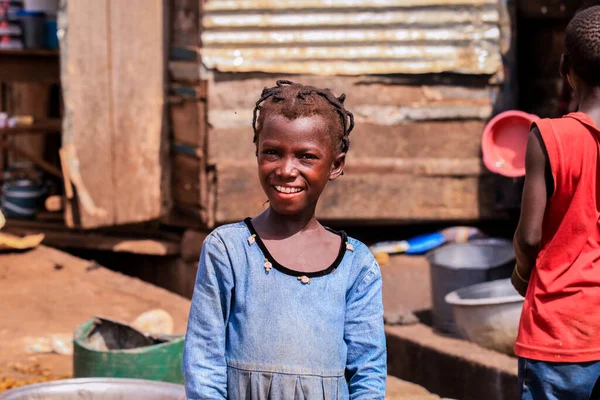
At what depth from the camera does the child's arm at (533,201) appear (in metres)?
2.74

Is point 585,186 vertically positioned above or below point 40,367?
above

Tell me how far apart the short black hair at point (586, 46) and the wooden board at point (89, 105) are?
3.99 metres

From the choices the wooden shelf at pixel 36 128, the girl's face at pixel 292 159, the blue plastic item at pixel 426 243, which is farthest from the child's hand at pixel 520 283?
the wooden shelf at pixel 36 128

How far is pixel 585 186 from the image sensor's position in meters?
2.76

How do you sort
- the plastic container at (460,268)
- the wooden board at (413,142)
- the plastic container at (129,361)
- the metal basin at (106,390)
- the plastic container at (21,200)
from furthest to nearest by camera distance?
the plastic container at (21,200), the wooden board at (413,142), the plastic container at (460,268), the plastic container at (129,361), the metal basin at (106,390)

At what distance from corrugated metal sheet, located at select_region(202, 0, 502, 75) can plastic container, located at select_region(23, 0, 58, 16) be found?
12.0ft

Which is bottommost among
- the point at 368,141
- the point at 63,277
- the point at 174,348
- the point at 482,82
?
the point at 63,277

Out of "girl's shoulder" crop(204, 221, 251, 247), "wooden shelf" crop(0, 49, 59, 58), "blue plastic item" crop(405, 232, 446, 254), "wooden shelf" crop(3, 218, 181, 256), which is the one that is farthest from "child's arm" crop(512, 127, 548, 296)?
"wooden shelf" crop(0, 49, 59, 58)

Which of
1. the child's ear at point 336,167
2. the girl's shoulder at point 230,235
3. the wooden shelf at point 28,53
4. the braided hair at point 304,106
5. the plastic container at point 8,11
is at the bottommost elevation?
the wooden shelf at point 28,53

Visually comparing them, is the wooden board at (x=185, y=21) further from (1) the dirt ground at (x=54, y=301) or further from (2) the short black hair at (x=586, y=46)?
(2) the short black hair at (x=586, y=46)

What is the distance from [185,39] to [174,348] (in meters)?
2.81

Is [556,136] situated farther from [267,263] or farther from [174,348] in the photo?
[174,348]

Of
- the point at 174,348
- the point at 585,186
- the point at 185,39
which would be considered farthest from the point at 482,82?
the point at 585,186

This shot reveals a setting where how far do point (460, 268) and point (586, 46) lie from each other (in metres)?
2.87
